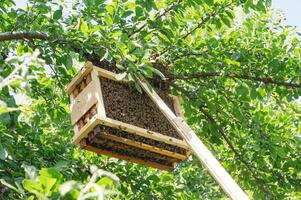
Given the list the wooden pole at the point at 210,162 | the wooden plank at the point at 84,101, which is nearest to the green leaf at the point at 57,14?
the wooden plank at the point at 84,101

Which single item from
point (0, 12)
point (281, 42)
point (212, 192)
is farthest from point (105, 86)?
point (212, 192)

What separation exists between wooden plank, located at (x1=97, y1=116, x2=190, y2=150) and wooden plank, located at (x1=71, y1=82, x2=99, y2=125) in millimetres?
166

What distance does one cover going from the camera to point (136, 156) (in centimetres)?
280

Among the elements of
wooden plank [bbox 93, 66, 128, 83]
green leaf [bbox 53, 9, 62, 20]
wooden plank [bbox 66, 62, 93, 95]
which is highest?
green leaf [bbox 53, 9, 62, 20]

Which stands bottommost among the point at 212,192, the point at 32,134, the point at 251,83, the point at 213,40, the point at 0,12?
the point at 251,83

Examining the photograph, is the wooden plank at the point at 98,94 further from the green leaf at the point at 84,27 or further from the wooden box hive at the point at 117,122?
the green leaf at the point at 84,27

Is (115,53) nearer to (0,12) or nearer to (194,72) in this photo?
(0,12)

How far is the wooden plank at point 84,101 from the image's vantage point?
256 cm

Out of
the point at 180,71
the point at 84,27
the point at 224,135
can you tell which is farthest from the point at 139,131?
the point at 224,135

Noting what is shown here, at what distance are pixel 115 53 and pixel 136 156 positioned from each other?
0.71 m

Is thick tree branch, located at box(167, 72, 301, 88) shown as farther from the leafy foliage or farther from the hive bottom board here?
the hive bottom board

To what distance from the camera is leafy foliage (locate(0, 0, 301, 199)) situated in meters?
2.58

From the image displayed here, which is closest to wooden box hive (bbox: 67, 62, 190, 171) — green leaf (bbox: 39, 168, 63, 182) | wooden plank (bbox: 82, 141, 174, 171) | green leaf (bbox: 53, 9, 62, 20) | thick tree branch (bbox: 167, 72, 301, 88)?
wooden plank (bbox: 82, 141, 174, 171)

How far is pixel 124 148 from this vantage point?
2.66 m
